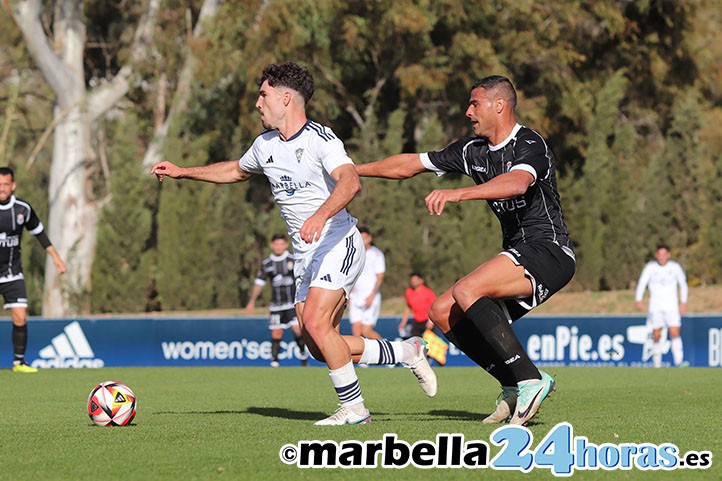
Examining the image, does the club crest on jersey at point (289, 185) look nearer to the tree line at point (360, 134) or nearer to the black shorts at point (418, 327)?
the black shorts at point (418, 327)

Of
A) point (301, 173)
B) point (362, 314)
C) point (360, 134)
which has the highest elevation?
point (360, 134)

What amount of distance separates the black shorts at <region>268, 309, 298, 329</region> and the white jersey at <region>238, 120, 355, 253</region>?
12.3m

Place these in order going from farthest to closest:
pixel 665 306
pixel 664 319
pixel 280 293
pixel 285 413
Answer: pixel 664 319, pixel 665 306, pixel 280 293, pixel 285 413

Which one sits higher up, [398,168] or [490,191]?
[398,168]

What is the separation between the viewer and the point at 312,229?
7465 mm

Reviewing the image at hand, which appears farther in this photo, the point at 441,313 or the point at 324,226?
the point at 441,313

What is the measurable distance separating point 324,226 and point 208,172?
1520 mm

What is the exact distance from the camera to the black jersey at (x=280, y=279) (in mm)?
20812

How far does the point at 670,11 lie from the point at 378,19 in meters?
10.1

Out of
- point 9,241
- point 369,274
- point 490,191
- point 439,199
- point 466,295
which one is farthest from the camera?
point 369,274

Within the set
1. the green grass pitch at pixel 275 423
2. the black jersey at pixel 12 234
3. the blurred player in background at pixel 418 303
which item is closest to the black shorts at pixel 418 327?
the blurred player in background at pixel 418 303

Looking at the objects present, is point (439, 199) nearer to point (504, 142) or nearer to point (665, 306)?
point (504, 142)

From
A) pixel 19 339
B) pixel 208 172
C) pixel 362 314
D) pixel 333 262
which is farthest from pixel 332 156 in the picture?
pixel 362 314

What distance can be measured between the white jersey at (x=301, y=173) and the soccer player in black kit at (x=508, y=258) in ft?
1.33
